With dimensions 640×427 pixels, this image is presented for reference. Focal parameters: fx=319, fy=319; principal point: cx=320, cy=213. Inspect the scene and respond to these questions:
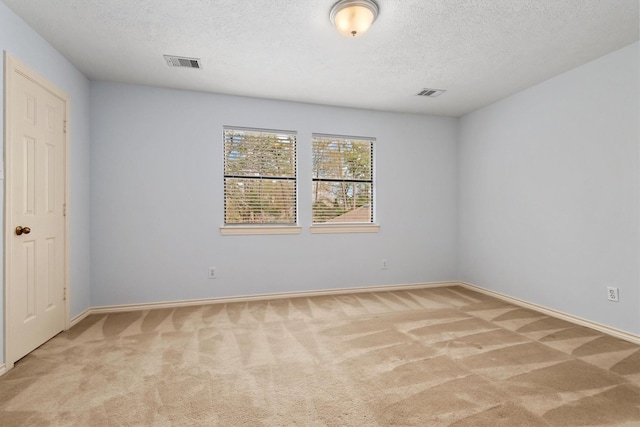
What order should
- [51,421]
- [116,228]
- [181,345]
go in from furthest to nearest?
1. [116,228]
2. [181,345]
3. [51,421]

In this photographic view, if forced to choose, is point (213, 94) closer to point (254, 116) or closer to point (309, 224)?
point (254, 116)

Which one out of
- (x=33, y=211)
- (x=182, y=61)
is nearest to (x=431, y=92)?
(x=182, y=61)

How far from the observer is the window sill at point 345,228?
177 inches

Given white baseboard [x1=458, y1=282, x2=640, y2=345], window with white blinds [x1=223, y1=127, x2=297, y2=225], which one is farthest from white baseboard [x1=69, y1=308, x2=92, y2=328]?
white baseboard [x1=458, y1=282, x2=640, y2=345]

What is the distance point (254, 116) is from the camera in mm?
4242

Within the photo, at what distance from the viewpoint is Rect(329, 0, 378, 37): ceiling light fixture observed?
229 centimetres

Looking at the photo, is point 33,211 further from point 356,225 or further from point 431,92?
point 431,92

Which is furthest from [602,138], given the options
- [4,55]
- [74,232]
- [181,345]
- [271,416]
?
[74,232]

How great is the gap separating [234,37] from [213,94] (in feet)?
4.70

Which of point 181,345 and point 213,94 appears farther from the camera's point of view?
point 213,94

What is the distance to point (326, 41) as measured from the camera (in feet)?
9.43

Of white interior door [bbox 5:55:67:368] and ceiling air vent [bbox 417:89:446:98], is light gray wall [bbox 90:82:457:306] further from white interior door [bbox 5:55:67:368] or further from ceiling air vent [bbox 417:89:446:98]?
ceiling air vent [bbox 417:89:446:98]

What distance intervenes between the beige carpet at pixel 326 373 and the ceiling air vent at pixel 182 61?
270cm

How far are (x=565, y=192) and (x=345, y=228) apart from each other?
261cm
